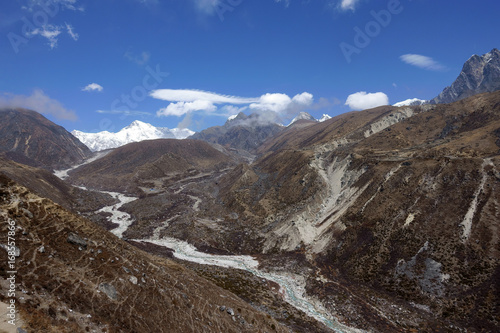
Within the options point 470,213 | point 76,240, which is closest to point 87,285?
point 76,240

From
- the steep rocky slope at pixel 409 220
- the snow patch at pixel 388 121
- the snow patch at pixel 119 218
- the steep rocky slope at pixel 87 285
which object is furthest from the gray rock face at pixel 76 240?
the snow patch at pixel 388 121

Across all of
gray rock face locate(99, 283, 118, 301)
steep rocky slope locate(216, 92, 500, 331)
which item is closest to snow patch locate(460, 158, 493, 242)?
steep rocky slope locate(216, 92, 500, 331)

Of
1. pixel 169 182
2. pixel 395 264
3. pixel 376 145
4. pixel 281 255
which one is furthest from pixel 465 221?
pixel 169 182

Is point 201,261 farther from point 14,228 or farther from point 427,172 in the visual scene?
point 427,172

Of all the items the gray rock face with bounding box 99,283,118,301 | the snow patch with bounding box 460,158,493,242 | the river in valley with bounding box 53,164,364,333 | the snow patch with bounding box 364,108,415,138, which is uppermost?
the snow patch with bounding box 364,108,415,138

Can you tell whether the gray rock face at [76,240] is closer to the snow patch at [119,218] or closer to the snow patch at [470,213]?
the snow patch at [470,213]

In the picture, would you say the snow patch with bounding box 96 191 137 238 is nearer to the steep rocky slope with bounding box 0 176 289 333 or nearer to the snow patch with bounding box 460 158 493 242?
the steep rocky slope with bounding box 0 176 289 333

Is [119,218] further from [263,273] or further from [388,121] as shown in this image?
[388,121]

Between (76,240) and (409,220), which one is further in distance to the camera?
(409,220)
